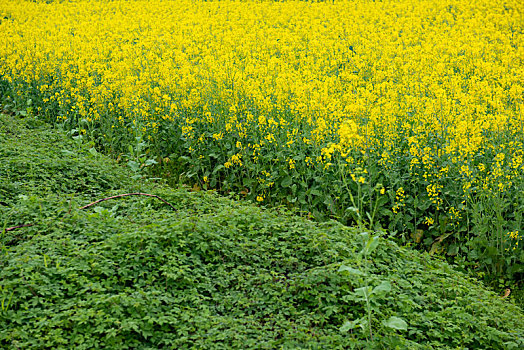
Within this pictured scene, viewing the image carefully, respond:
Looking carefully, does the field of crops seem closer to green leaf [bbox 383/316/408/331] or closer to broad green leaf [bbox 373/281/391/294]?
broad green leaf [bbox 373/281/391/294]

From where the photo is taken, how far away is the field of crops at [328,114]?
526cm

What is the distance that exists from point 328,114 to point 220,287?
3.23m

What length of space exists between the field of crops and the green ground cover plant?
59cm

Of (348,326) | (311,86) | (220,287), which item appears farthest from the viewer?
(311,86)

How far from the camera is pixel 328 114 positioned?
641 centimetres

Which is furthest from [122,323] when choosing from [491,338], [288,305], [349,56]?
[349,56]

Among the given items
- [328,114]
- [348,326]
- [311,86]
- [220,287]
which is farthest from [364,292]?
[311,86]

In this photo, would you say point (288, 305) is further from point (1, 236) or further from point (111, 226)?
point (1, 236)

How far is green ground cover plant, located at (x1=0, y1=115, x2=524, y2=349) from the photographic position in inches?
125

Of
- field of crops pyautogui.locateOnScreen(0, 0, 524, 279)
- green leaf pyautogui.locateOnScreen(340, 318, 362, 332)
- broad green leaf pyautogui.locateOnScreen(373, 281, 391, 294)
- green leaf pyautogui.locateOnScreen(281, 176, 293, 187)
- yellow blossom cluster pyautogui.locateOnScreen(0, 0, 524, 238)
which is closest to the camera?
green leaf pyautogui.locateOnScreen(340, 318, 362, 332)

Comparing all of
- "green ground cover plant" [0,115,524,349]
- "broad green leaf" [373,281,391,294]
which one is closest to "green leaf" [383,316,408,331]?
"green ground cover plant" [0,115,524,349]

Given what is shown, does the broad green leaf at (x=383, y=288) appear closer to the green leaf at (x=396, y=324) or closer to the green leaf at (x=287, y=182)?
the green leaf at (x=396, y=324)

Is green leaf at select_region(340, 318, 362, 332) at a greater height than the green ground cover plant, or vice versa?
green leaf at select_region(340, 318, 362, 332)

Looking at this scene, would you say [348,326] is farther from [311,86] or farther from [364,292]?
[311,86]
